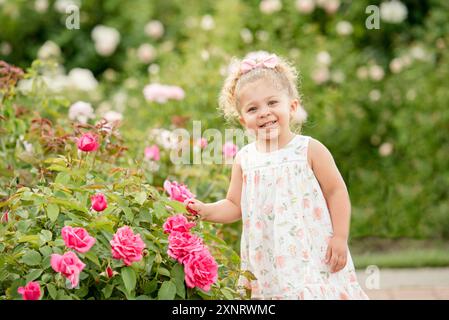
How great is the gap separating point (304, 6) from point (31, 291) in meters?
Result: 4.98

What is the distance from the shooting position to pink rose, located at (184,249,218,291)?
2.51 meters

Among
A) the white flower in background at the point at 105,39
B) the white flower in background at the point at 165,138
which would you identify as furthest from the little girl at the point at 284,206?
the white flower in background at the point at 105,39

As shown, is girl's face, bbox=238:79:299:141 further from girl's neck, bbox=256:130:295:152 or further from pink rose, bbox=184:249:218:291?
pink rose, bbox=184:249:218:291

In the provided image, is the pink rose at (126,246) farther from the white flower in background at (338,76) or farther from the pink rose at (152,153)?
the white flower in background at (338,76)

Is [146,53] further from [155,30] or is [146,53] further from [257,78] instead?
[257,78]

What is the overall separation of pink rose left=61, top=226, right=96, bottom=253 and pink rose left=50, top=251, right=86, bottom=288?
0.03 m

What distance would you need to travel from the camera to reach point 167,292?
2490 millimetres

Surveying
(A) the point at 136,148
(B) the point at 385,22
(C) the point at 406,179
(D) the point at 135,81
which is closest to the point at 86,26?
(D) the point at 135,81

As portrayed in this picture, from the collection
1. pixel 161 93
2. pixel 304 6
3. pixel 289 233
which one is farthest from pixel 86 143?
pixel 304 6

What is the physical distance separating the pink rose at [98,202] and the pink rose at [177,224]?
0.70 feet

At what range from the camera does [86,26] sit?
336 inches

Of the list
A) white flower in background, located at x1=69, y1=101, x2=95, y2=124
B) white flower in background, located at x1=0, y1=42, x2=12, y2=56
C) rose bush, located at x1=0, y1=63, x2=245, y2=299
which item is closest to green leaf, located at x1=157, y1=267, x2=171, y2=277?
rose bush, located at x1=0, y1=63, x2=245, y2=299

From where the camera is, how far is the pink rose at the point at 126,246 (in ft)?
7.96

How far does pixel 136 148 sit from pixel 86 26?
4.65 m
